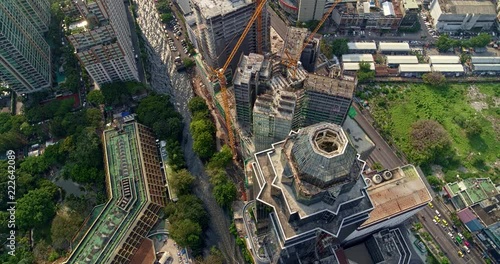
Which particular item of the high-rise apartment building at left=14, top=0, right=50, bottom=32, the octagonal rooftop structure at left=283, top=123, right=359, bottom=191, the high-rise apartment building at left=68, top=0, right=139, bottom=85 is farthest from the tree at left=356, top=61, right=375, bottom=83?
the high-rise apartment building at left=14, top=0, right=50, bottom=32

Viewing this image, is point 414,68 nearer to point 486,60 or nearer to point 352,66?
point 352,66

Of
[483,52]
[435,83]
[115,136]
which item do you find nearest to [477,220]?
[435,83]

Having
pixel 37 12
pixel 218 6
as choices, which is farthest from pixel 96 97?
pixel 218 6

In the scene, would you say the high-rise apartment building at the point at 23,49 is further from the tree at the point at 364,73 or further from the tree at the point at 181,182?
the tree at the point at 364,73

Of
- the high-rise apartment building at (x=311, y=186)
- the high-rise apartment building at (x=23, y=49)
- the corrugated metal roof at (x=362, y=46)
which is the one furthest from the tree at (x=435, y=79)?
the high-rise apartment building at (x=23, y=49)

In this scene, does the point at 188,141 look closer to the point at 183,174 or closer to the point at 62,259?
the point at 183,174

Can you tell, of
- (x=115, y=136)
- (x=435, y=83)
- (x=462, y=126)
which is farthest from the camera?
(x=435, y=83)
